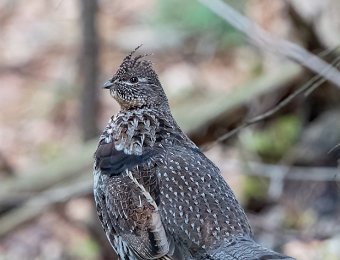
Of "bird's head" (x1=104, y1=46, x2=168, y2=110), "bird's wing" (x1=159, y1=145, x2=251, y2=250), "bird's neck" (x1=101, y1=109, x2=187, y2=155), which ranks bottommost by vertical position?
"bird's wing" (x1=159, y1=145, x2=251, y2=250)

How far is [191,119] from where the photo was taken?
31.3ft

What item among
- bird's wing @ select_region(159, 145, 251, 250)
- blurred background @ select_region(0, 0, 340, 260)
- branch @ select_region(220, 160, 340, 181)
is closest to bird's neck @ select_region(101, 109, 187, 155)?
bird's wing @ select_region(159, 145, 251, 250)

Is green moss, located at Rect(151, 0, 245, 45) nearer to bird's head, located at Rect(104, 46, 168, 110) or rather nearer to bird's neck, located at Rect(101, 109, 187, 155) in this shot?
bird's head, located at Rect(104, 46, 168, 110)

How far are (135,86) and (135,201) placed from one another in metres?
0.87

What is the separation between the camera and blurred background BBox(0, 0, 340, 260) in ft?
29.2

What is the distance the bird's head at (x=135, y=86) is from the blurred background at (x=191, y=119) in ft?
5.25

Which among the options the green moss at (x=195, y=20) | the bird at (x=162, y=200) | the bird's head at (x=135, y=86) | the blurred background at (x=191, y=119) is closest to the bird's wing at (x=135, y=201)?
the bird at (x=162, y=200)

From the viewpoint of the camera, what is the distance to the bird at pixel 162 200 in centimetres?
488

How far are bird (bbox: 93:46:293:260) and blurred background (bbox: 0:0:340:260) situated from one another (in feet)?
5.82

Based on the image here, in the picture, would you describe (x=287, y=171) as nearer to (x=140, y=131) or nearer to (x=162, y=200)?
(x=140, y=131)

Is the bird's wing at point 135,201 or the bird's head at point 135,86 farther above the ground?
the bird's head at point 135,86

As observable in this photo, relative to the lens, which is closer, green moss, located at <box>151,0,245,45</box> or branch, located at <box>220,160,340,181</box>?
branch, located at <box>220,160,340,181</box>

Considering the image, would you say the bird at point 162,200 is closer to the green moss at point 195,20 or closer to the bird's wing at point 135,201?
the bird's wing at point 135,201

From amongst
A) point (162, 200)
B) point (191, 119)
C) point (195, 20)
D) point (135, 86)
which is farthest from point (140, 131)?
point (195, 20)
